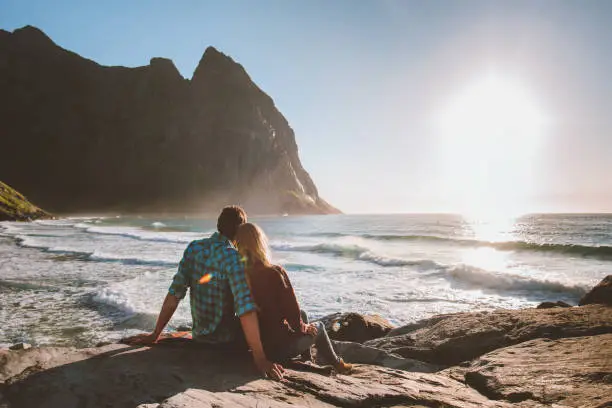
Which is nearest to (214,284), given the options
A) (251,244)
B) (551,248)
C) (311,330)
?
(251,244)

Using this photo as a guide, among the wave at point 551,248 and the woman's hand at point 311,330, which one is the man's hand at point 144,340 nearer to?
the woman's hand at point 311,330

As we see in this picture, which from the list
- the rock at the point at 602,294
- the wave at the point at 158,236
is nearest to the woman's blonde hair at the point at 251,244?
the rock at the point at 602,294

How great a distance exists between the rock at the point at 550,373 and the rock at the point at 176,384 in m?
0.40

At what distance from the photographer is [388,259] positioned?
70.1ft

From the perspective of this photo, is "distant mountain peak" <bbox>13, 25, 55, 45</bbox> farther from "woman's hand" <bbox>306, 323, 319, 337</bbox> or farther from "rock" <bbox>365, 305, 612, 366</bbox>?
"woman's hand" <bbox>306, 323, 319, 337</bbox>

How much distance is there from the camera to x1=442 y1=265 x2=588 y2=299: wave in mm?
13352

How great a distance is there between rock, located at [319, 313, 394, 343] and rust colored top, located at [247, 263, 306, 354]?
393cm

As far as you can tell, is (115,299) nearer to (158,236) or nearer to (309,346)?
(309,346)

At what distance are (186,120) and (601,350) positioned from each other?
14876 centimetres

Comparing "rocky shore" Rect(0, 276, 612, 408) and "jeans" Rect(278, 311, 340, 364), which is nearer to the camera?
"rocky shore" Rect(0, 276, 612, 408)

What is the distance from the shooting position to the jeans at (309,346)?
11.3ft

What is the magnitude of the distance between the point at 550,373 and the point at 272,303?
2827mm

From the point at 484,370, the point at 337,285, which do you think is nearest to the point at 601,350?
the point at 484,370

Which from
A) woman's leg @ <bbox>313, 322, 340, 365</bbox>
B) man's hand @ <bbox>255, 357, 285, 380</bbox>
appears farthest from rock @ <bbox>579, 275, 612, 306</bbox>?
man's hand @ <bbox>255, 357, 285, 380</bbox>
